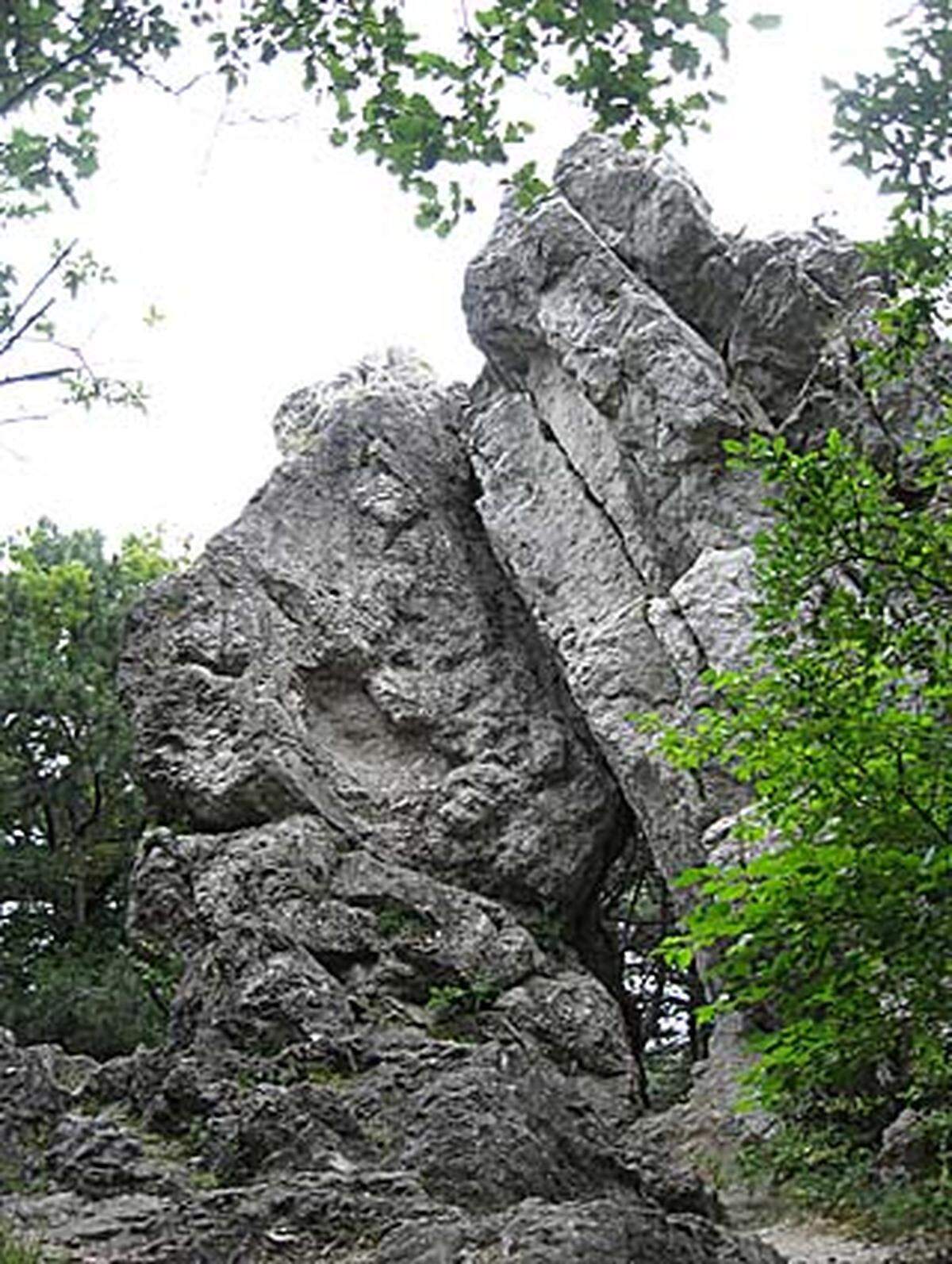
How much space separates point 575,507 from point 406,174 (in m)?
12.6

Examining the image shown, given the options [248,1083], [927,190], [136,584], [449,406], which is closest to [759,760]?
[927,190]

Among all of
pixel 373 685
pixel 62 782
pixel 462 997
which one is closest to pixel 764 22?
pixel 462 997

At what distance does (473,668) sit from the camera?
60.0 feet

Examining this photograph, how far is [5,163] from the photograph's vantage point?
5.45 m

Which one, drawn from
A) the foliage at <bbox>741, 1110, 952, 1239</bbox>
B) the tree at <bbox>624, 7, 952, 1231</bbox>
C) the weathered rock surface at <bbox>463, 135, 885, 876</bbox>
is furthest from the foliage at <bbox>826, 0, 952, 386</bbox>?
the weathered rock surface at <bbox>463, 135, 885, 876</bbox>

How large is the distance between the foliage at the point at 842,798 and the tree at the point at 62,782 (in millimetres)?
13356

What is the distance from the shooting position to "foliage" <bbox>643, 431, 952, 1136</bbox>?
5469 millimetres

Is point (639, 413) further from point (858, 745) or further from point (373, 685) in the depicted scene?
point (858, 745)

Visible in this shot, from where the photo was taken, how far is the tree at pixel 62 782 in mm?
19266

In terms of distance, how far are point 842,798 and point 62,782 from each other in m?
16.4

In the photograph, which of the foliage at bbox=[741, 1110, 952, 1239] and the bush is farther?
the bush

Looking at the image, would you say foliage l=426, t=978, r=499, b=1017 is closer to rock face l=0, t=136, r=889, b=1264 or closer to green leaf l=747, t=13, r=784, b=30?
rock face l=0, t=136, r=889, b=1264

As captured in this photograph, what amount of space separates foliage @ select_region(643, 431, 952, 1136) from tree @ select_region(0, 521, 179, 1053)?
13.4 meters

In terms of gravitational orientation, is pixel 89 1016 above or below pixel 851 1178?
above
